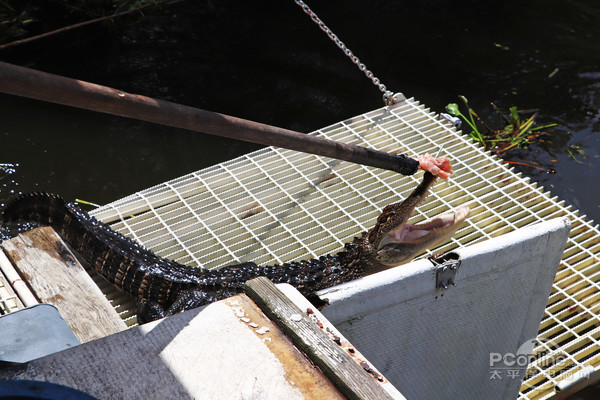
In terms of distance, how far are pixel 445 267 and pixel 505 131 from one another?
3595 millimetres

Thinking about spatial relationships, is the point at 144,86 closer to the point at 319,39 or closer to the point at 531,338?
the point at 319,39

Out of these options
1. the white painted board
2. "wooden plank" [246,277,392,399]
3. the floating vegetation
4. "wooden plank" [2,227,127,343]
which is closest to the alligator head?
the white painted board

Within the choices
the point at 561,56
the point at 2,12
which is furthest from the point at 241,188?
the point at 561,56

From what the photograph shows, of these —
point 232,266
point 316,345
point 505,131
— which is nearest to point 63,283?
point 232,266

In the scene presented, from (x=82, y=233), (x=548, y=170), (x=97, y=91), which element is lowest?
(x=548, y=170)

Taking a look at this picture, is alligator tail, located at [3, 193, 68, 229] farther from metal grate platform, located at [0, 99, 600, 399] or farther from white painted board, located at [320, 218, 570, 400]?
white painted board, located at [320, 218, 570, 400]

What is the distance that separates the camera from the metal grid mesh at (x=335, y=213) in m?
3.34

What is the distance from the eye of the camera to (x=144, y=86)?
5.66 m

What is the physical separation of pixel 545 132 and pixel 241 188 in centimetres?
323

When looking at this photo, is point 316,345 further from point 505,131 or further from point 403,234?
point 505,131

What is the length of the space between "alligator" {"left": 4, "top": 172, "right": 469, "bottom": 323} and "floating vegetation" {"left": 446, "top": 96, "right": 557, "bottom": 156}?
219cm

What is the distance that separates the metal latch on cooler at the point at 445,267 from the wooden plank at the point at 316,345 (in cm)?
73

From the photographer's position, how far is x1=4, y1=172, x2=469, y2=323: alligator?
9.72ft

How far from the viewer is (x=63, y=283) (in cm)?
265
